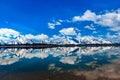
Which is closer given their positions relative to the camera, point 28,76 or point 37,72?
point 28,76

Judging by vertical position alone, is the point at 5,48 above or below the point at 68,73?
above

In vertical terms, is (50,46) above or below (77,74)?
above

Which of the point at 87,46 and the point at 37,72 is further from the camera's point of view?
the point at 87,46

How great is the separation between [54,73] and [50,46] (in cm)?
10306

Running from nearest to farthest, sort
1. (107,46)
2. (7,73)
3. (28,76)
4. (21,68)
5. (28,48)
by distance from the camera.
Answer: (28,76) → (7,73) → (21,68) → (28,48) → (107,46)

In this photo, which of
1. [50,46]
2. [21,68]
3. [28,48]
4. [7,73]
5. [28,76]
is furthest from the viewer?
[50,46]

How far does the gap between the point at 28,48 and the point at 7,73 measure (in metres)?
84.5

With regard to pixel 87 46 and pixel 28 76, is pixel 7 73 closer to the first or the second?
pixel 28 76

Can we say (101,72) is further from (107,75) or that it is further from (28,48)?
(28,48)

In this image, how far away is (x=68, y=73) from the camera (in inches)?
2672

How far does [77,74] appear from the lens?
6625 centimetres

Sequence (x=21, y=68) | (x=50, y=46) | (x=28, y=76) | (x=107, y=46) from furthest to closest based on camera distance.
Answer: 1. (x=107, y=46)
2. (x=50, y=46)
3. (x=21, y=68)
4. (x=28, y=76)

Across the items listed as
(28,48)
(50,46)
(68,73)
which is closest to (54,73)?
(68,73)

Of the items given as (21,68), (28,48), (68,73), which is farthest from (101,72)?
(28,48)
